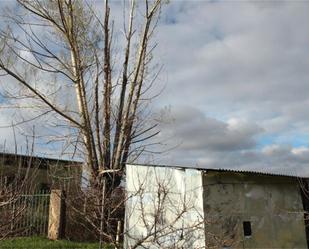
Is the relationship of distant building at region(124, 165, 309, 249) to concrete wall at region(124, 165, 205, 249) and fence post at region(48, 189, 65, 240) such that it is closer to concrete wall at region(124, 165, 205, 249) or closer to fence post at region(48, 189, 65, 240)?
concrete wall at region(124, 165, 205, 249)

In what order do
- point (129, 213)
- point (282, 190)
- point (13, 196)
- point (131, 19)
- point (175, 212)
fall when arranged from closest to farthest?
point (13, 196), point (175, 212), point (129, 213), point (282, 190), point (131, 19)

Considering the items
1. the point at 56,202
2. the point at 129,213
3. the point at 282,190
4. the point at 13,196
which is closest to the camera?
the point at 13,196

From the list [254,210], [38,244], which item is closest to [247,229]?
[254,210]

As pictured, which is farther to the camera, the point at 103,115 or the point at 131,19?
the point at 131,19

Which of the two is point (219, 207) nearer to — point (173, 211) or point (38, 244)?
point (173, 211)

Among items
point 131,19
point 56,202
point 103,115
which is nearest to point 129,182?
point 56,202

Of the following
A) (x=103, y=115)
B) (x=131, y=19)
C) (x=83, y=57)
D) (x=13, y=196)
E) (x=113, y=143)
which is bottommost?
(x=13, y=196)

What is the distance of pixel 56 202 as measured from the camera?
12695mm

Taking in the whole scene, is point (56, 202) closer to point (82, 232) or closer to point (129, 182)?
point (82, 232)

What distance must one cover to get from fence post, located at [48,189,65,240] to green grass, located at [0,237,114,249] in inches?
14.2

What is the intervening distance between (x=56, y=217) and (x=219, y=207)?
17.7ft

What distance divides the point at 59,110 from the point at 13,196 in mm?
8408

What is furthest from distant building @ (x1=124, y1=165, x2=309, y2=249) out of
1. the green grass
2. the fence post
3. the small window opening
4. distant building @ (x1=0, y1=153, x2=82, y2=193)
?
the fence post

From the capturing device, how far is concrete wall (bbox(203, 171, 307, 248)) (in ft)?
31.9
